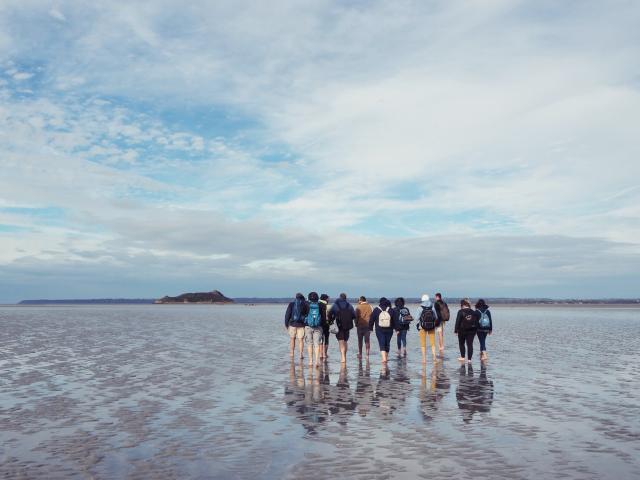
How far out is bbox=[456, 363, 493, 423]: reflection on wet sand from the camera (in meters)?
13.1

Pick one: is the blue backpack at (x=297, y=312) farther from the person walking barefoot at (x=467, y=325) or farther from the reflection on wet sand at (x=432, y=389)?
the person walking barefoot at (x=467, y=325)

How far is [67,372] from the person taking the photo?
19.8 meters

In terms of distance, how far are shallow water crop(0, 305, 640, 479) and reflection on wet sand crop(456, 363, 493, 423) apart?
5cm

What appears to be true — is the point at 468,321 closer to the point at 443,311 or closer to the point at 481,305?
the point at 481,305

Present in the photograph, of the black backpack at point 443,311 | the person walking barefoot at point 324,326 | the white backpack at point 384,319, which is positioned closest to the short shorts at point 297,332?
the person walking barefoot at point 324,326

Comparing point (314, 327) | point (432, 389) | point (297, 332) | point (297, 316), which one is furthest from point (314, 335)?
point (432, 389)

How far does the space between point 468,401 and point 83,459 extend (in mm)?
9079

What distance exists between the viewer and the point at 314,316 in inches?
842

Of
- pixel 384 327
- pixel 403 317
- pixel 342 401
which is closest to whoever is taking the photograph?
pixel 342 401

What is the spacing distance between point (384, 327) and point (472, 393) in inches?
286

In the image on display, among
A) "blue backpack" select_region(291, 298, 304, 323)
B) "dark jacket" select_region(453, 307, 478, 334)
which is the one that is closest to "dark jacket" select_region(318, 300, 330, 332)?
"blue backpack" select_region(291, 298, 304, 323)

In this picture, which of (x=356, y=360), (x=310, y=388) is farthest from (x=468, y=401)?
(x=356, y=360)

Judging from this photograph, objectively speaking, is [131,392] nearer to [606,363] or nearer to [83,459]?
[83,459]

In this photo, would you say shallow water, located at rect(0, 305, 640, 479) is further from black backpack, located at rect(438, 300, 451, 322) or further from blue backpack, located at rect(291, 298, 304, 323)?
black backpack, located at rect(438, 300, 451, 322)
